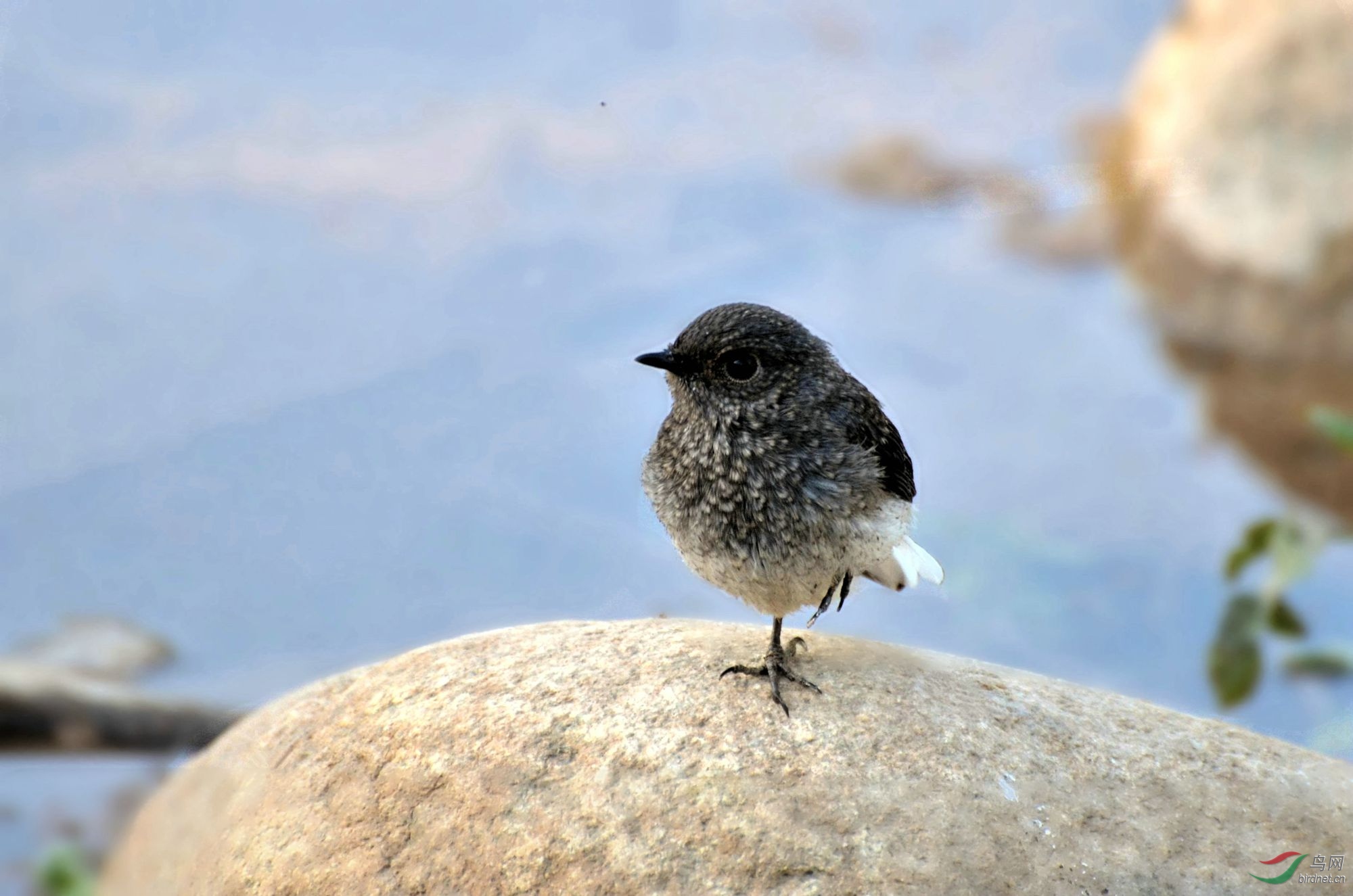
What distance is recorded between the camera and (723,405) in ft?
9.84

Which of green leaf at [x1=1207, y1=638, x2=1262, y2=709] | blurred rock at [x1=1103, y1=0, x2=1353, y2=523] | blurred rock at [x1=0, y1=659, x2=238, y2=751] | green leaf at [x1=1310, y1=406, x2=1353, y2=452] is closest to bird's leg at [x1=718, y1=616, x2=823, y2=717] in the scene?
green leaf at [x1=1310, y1=406, x2=1353, y2=452]

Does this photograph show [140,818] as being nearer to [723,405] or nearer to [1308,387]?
[723,405]

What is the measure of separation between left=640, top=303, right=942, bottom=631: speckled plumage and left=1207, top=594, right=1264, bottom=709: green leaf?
250cm

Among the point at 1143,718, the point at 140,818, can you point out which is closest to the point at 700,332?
the point at 1143,718

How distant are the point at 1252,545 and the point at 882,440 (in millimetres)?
2348

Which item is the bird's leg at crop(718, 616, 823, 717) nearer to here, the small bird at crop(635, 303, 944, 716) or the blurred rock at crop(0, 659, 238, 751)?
the small bird at crop(635, 303, 944, 716)

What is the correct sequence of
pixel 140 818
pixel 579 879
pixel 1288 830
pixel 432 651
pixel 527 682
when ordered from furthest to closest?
pixel 140 818 → pixel 432 651 → pixel 527 682 → pixel 1288 830 → pixel 579 879

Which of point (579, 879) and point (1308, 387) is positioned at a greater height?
point (1308, 387)

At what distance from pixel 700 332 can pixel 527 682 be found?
Answer: 971 millimetres

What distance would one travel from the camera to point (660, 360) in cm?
287

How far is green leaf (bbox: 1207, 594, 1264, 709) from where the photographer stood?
4.88m

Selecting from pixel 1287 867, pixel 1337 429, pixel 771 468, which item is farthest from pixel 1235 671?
pixel 771 468

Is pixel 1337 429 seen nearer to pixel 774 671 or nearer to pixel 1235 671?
pixel 1235 671

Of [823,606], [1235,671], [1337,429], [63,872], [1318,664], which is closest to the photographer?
[823,606]
